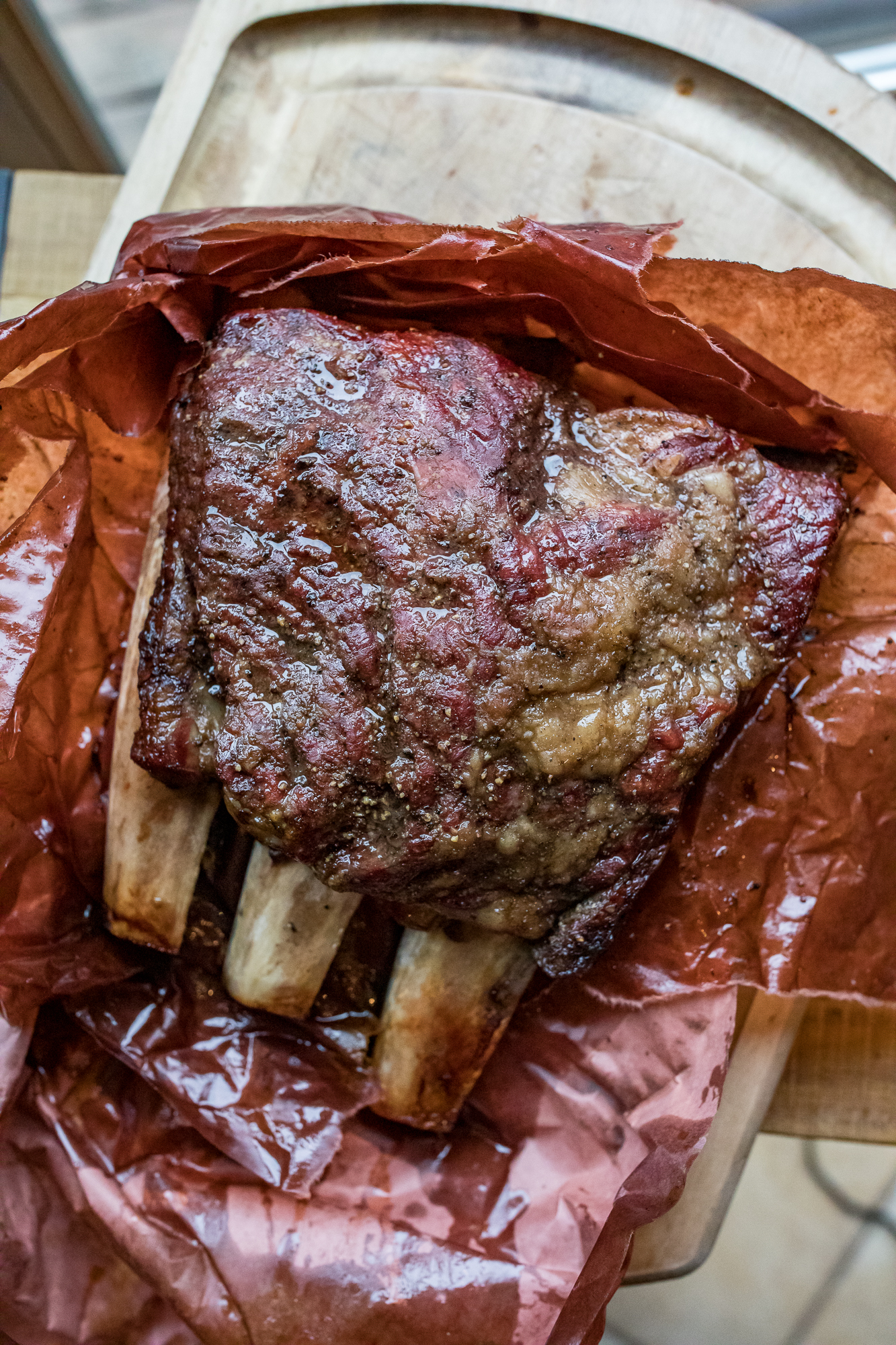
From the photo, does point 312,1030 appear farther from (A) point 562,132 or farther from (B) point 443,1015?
(A) point 562,132

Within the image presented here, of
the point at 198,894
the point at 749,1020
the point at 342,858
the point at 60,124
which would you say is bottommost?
the point at 198,894

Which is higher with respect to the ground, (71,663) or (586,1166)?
(71,663)

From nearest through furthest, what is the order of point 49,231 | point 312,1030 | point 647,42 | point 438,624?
point 438,624, point 312,1030, point 647,42, point 49,231

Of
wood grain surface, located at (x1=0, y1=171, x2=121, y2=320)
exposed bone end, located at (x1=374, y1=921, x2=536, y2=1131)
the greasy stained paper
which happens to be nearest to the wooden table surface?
the greasy stained paper

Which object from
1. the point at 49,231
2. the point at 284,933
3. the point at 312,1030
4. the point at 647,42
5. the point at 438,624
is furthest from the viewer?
the point at 49,231

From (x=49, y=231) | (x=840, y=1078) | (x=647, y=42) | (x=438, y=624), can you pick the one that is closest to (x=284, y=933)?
(x=438, y=624)

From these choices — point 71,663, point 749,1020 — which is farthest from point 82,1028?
point 749,1020

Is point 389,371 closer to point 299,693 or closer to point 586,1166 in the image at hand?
point 299,693
